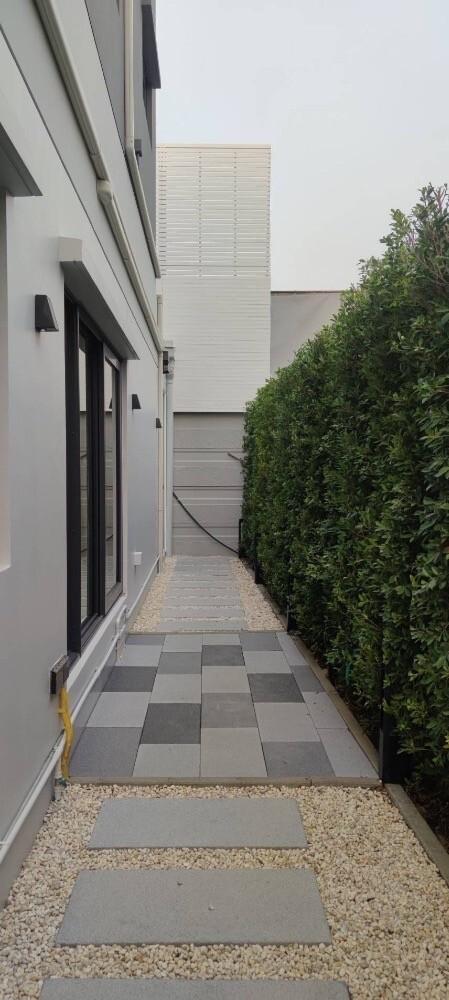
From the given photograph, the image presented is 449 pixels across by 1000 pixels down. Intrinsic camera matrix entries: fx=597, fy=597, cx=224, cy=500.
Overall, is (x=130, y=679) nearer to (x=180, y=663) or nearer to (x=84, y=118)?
(x=180, y=663)

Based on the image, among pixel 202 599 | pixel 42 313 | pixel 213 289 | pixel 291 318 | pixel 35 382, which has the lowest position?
pixel 202 599

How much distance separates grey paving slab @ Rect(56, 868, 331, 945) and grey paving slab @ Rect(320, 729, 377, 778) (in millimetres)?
728

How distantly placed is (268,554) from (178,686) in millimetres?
2746

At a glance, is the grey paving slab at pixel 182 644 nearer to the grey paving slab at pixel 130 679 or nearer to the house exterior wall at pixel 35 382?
the grey paving slab at pixel 130 679

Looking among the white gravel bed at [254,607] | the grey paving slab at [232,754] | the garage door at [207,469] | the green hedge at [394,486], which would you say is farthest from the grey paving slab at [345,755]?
the garage door at [207,469]

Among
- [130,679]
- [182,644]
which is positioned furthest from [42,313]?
[182,644]

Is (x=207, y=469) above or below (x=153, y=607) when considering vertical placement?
above

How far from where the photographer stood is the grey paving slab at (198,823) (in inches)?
87.6

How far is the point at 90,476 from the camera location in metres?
3.92

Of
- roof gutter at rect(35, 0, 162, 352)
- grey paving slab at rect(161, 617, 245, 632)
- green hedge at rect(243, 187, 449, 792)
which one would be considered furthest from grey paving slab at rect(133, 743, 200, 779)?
roof gutter at rect(35, 0, 162, 352)

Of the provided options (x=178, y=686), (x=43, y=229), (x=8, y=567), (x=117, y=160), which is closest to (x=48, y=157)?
(x=43, y=229)

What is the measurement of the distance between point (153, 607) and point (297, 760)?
345 centimetres

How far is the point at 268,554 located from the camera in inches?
252

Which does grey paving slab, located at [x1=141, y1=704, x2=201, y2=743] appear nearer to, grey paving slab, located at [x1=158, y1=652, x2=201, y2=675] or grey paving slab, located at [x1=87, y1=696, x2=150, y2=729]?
grey paving slab, located at [x1=87, y1=696, x2=150, y2=729]
